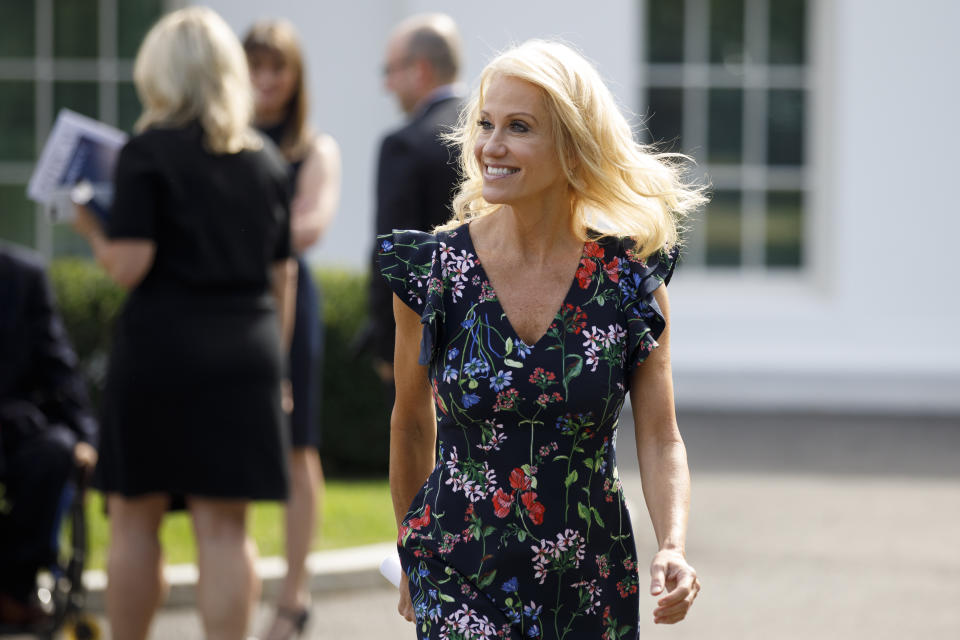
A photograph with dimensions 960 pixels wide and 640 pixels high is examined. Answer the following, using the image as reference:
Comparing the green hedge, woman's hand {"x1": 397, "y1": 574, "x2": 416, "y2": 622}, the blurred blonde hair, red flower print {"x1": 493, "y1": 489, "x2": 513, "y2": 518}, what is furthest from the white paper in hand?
the green hedge

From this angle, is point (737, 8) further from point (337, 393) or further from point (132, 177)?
point (132, 177)

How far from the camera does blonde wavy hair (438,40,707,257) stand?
9.55ft

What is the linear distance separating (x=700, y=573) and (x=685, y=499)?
3925mm

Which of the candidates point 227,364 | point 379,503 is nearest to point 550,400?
point 227,364

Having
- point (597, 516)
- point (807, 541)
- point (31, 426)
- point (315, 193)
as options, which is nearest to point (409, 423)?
point (597, 516)

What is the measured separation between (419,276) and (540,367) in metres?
0.32

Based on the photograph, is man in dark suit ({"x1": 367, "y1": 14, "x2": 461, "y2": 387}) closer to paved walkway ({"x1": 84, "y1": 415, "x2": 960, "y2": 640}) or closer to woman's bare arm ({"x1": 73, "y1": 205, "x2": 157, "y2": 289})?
woman's bare arm ({"x1": 73, "y1": 205, "x2": 157, "y2": 289})

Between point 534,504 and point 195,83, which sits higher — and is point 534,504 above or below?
below

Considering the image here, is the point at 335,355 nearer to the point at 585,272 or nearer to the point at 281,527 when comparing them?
the point at 281,527

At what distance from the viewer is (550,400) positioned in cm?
284

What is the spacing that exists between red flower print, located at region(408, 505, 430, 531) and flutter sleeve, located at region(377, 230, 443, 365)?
28 cm

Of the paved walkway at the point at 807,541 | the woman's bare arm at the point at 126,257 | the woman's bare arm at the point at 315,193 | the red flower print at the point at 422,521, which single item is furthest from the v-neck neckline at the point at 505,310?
the paved walkway at the point at 807,541

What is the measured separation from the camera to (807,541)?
7.39 meters

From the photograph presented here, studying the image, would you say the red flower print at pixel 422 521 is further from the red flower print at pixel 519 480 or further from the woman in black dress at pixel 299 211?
the woman in black dress at pixel 299 211
